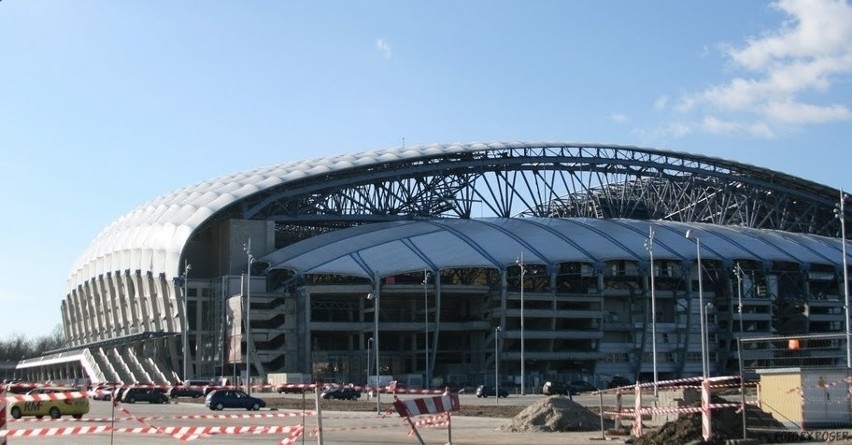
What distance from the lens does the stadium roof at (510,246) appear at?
10806cm

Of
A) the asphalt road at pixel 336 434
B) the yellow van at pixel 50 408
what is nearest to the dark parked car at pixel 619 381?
the asphalt road at pixel 336 434

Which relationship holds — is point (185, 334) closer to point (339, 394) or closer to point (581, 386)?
point (339, 394)

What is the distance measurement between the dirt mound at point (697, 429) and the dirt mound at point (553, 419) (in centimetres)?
694

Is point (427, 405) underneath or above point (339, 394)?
above

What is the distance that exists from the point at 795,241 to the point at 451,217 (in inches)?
1549

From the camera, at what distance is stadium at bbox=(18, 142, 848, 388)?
108 metres

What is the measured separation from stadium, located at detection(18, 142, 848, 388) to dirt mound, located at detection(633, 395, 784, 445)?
70.8 meters

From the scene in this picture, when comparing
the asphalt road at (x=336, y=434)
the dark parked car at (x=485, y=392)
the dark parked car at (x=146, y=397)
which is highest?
the asphalt road at (x=336, y=434)

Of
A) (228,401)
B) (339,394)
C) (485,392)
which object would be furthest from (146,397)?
(485,392)

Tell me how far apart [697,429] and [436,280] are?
79529 mm

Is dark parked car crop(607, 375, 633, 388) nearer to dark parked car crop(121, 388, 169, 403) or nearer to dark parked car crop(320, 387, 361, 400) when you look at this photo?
dark parked car crop(320, 387, 361, 400)

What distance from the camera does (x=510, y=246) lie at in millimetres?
Result: 112438

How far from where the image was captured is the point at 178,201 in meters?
125

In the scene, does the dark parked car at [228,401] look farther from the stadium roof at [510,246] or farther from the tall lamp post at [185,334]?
the tall lamp post at [185,334]
